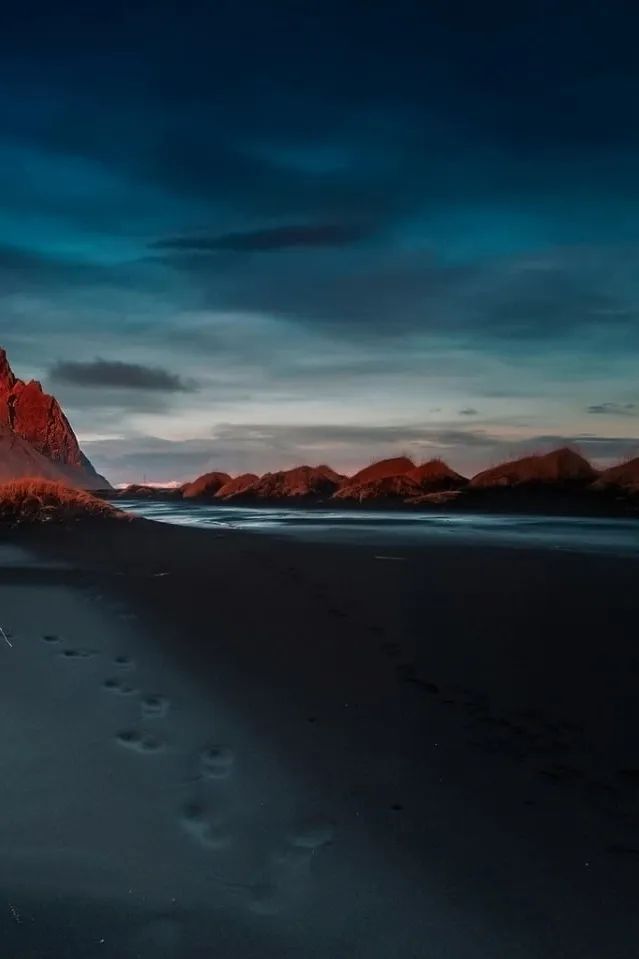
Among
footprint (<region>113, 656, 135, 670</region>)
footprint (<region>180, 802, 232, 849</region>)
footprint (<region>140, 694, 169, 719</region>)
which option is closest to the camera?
footprint (<region>180, 802, 232, 849</region>)

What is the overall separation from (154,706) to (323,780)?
1470 mm

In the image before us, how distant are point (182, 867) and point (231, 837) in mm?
275

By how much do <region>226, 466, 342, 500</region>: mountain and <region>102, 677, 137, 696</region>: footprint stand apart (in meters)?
37.4

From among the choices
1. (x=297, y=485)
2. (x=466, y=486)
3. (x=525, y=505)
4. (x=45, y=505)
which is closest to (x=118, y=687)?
(x=45, y=505)

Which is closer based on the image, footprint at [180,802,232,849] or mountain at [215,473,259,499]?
footprint at [180,802,232,849]

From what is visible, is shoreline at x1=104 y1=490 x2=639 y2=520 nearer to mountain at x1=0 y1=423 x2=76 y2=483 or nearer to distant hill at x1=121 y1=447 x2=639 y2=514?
distant hill at x1=121 y1=447 x2=639 y2=514

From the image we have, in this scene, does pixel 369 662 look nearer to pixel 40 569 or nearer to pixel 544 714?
pixel 544 714

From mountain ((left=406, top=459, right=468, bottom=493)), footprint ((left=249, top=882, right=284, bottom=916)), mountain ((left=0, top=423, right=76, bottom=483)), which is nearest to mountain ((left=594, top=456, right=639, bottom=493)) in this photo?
mountain ((left=406, top=459, right=468, bottom=493))

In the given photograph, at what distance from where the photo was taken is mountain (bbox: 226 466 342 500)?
4394 cm

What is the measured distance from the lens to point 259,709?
4.44m

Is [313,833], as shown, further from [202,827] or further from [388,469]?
[388,469]

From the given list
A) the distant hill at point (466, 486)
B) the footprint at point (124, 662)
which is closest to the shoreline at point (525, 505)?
the distant hill at point (466, 486)

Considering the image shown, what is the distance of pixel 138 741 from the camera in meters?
3.94

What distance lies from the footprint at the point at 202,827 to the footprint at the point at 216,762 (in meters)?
0.31
